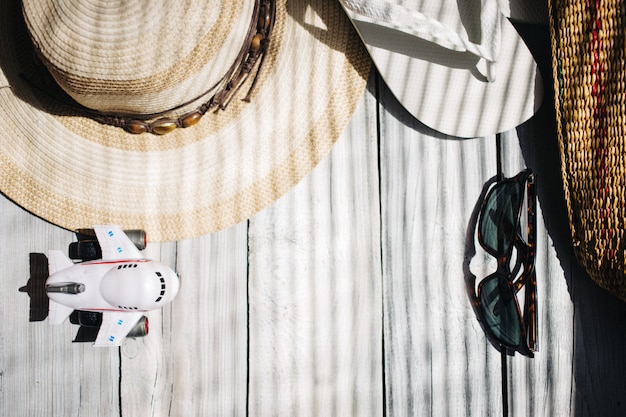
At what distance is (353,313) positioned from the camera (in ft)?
2.76

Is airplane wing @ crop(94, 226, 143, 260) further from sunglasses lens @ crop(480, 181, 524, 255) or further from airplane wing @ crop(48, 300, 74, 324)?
sunglasses lens @ crop(480, 181, 524, 255)

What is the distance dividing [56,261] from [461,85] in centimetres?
67

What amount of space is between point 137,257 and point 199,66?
0.29 metres

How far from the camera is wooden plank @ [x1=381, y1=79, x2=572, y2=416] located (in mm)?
852

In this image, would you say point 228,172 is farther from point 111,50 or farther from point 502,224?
point 502,224

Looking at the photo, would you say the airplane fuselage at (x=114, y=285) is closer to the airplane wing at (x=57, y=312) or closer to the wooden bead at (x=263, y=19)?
the airplane wing at (x=57, y=312)

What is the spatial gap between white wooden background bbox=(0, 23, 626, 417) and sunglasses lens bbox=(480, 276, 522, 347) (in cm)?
3

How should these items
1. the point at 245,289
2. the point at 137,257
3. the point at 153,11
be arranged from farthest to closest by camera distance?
the point at 245,289, the point at 137,257, the point at 153,11

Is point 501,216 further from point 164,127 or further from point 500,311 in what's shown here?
point 164,127

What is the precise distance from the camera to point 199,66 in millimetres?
610

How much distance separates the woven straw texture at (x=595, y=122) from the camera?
29.8 inches

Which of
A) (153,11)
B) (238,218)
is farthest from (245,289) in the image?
(153,11)

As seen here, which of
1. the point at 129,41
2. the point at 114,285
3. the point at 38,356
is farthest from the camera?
the point at 38,356

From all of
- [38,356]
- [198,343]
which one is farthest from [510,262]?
[38,356]
